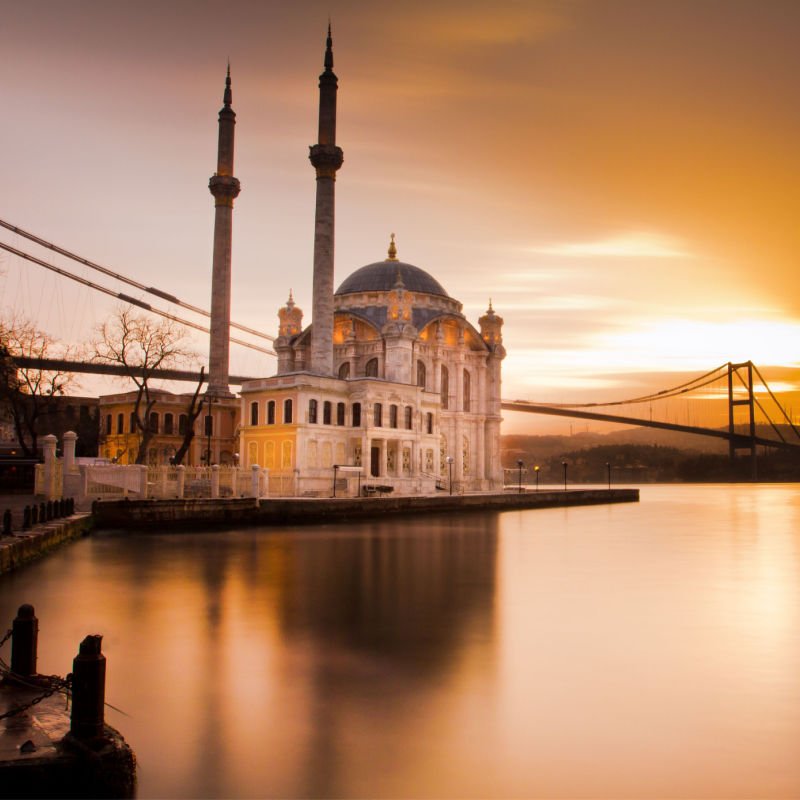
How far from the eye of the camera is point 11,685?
7.08 meters

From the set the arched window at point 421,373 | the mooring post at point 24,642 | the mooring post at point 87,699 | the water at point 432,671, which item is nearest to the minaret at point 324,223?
the arched window at point 421,373

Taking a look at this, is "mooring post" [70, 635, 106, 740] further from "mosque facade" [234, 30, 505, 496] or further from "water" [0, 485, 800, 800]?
"mosque facade" [234, 30, 505, 496]

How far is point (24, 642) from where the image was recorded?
702cm

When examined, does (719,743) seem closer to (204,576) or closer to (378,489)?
(204,576)

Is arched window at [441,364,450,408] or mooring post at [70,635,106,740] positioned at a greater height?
arched window at [441,364,450,408]

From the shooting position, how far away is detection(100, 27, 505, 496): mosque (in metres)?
42.2

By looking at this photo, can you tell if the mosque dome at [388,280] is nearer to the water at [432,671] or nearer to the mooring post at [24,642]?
the water at [432,671]

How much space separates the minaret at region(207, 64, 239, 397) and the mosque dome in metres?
10.4

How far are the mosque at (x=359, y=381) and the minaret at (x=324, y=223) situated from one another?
0.06 metres

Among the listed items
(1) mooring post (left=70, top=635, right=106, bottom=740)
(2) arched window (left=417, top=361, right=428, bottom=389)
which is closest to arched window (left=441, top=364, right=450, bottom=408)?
(2) arched window (left=417, top=361, right=428, bottom=389)

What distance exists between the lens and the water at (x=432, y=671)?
6445 millimetres

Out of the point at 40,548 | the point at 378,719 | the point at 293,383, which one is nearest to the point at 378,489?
the point at 293,383

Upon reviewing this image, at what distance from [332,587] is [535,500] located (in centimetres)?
3616

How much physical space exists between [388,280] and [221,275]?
41.1 ft
